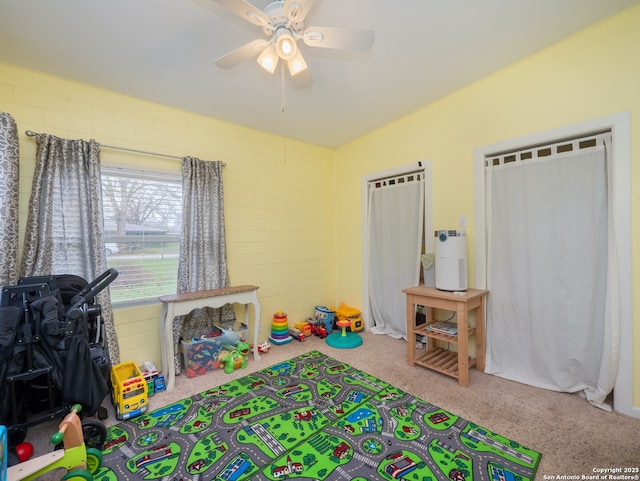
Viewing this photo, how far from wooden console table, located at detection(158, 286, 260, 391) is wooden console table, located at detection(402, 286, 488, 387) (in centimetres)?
150

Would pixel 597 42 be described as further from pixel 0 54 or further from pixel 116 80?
pixel 0 54

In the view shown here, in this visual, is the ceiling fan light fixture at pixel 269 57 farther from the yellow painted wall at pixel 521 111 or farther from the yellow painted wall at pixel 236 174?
the yellow painted wall at pixel 521 111

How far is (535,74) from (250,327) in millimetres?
3359

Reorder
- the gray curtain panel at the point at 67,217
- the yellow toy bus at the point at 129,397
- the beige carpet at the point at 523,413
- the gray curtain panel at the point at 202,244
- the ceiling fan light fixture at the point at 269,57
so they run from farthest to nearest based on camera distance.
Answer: the gray curtain panel at the point at 202,244 < the gray curtain panel at the point at 67,217 < the yellow toy bus at the point at 129,397 < the ceiling fan light fixture at the point at 269,57 < the beige carpet at the point at 523,413

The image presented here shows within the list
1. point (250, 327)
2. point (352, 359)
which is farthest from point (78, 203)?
point (352, 359)

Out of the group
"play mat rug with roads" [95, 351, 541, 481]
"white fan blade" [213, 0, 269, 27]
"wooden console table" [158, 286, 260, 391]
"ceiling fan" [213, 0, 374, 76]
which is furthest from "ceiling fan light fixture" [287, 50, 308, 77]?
"play mat rug with roads" [95, 351, 541, 481]

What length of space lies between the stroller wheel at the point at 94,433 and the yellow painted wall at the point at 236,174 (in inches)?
34.1

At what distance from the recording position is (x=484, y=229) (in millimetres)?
2443

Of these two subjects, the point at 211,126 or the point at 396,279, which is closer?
the point at 211,126

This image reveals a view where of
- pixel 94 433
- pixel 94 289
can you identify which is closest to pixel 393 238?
pixel 94 289

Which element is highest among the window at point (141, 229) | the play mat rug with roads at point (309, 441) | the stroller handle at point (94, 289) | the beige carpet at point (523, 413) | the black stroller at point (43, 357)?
the window at point (141, 229)

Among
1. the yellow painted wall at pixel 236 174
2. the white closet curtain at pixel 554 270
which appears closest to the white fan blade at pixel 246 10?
the yellow painted wall at pixel 236 174

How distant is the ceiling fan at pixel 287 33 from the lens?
1304mm

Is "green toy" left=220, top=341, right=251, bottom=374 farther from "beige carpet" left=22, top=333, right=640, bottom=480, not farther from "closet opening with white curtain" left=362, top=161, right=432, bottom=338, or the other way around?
"closet opening with white curtain" left=362, top=161, right=432, bottom=338
